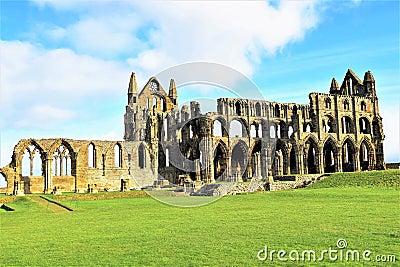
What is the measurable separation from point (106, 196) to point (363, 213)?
67.0 feet

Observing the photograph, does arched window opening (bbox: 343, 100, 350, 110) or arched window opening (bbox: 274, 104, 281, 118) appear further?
arched window opening (bbox: 343, 100, 350, 110)

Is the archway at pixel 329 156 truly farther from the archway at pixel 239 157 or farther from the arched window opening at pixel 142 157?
the arched window opening at pixel 142 157

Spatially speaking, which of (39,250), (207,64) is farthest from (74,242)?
(207,64)

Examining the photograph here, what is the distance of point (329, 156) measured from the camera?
59.4 metres

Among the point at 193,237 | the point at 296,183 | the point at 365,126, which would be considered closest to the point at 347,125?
the point at 365,126

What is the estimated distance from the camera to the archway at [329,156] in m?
56.0

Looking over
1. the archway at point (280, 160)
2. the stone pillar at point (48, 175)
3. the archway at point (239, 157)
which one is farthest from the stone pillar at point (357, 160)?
the stone pillar at point (48, 175)

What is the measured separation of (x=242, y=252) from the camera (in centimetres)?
945

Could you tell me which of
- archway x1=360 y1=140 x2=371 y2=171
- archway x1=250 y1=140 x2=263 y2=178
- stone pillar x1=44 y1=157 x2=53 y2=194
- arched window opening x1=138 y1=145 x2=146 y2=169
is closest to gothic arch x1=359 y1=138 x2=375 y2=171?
archway x1=360 y1=140 x2=371 y2=171

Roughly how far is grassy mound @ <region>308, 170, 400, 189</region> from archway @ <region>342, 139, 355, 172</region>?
2049 cm

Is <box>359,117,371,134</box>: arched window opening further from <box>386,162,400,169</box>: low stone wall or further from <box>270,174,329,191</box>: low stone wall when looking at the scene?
<box>270,174,329,191</box>: low stone wall

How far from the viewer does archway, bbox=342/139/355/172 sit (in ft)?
186

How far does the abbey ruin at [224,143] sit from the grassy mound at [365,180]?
825cm

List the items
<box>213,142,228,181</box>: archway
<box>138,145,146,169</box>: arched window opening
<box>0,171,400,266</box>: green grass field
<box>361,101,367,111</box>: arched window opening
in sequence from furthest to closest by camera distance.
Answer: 1. <box>361,101,367,111</box>: arched window opening
2. <box>213,142,228,181</box>: archway
3. <box>138,145,146,169</box>: arched window opening
4. <box>0,171,400,266</box>: green grass field
